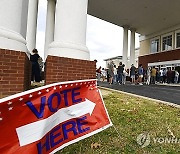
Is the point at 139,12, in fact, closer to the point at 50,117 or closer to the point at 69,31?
the point at 69,31

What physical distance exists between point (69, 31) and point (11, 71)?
174cm

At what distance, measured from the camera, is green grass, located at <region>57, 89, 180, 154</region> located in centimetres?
346

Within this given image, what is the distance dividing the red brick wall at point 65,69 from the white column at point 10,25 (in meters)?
0.72

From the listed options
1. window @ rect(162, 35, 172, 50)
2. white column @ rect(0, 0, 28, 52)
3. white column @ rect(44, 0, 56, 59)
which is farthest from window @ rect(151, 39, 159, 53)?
white column @ rect(0, 0, 28, 52)

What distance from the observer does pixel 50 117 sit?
7.99ft

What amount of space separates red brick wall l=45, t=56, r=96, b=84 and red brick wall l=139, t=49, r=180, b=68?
25.0 meters

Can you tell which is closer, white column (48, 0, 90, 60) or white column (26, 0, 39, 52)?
white column (48, 0, 90, 60)

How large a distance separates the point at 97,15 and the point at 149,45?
11.3 metres

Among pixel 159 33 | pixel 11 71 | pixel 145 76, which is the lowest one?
pixel 11 71

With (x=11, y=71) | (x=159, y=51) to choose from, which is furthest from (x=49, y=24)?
(x=159, y=51)

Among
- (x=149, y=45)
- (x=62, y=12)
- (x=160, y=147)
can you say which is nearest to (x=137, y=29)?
(x=149, y=45)

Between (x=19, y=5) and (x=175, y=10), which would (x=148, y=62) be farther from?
(x=19, y=5)

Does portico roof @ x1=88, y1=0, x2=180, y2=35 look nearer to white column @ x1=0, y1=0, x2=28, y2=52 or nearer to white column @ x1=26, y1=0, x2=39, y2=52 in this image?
white column @ x1=26, y1=0, x2=39, y2=52

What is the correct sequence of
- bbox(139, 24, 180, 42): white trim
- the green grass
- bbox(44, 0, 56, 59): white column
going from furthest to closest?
bbox(139, 24, 180, 42): white trim → bbox(44, 0, 56, 59): white column → the green grass
